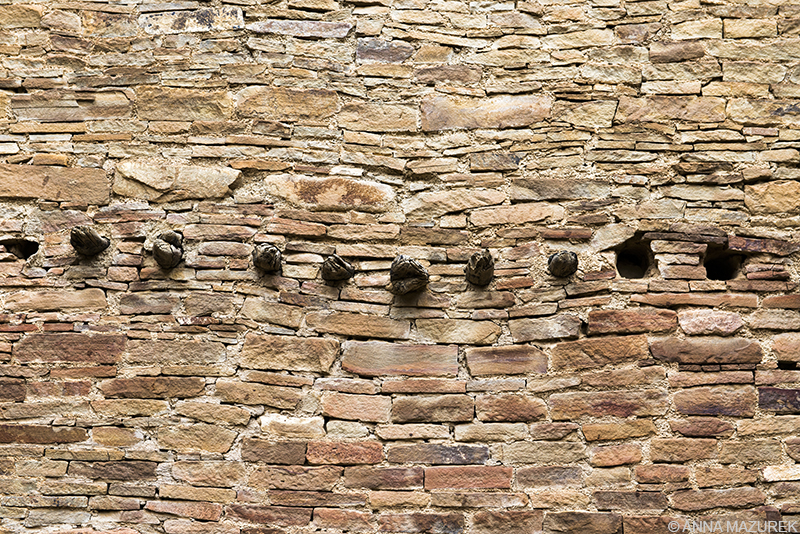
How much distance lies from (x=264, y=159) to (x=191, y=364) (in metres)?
0.96

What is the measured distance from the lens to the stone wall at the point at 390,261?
2531 millimetres

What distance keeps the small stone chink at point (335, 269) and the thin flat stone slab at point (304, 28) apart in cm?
118

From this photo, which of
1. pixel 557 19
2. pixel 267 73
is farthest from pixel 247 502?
pixel 557 19

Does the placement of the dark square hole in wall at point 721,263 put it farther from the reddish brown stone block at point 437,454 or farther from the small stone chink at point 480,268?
the reddish brown stone block at point 437,454

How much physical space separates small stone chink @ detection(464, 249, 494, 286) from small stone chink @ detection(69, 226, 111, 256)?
60.2 inches

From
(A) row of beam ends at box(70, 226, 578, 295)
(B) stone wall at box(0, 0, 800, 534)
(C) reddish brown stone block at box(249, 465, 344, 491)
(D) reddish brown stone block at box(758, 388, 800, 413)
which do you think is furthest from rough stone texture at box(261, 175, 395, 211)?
(D) reddish brown stone block at box(758, 388, 800, 413)

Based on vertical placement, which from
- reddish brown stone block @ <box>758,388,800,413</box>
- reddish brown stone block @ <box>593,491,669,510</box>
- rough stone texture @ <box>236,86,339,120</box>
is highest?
rough stone texture @ <box>236,86,339,120</box>

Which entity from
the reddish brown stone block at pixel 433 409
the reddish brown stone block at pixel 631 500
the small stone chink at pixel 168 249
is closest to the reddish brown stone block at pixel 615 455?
the reddish brown stone block at pixel 631 500

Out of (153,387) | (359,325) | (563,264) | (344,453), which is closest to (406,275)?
(359,325)

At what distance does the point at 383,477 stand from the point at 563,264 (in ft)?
3.60

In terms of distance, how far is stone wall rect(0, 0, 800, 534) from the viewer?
253cm

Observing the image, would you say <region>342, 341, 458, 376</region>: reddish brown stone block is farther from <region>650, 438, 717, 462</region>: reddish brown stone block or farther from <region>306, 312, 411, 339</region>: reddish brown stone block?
<region>650, 438, 717, 462</region>: reddish brown stone block

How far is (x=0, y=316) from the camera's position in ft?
9.05

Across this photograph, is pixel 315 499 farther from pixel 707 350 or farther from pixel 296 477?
pixel 707 350
